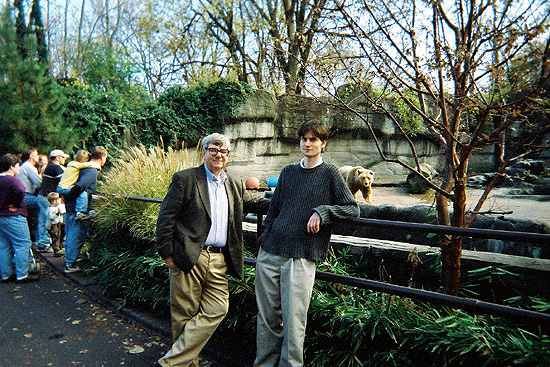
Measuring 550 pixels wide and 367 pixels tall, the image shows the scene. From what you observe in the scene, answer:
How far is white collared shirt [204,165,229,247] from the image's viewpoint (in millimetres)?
2932

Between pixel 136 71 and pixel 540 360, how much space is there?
18494 millimetres

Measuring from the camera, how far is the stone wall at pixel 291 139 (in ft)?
47.8

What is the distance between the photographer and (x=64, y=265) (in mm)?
6426

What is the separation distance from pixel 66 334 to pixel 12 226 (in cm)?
253

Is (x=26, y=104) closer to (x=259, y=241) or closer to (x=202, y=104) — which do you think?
(x=202, y=104)

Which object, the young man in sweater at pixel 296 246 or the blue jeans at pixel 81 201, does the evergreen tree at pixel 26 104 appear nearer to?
the blue jeans at pixel 81 201

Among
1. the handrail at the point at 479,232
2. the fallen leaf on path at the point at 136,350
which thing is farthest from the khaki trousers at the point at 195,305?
the handrail at the point at 479,232

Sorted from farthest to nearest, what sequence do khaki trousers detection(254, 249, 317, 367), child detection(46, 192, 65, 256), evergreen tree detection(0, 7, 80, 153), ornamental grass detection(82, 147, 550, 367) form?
evergreen tree detection(0, 7, 80, 153), child detection(46, 192, 65, 256), khaki trousers detection(254, 249, 317, 367), ornamental grass detection(82, 147, 550, 367)

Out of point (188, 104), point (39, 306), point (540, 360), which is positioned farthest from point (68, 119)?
point (540, 360)

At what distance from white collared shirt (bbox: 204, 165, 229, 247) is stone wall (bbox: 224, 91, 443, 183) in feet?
36.4

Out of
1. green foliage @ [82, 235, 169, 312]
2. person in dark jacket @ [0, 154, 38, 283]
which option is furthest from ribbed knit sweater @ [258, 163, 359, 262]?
person in dark jacket @ [0, 154, 38, 283]

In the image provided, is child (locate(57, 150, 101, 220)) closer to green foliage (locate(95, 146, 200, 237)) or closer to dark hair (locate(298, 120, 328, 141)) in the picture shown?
green foliage (locate(95, 146, 200, 237))

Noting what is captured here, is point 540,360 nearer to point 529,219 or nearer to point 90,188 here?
point 529,219

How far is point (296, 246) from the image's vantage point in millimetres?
2486
